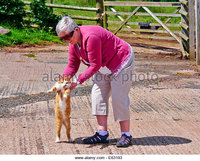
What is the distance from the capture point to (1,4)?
1303cm

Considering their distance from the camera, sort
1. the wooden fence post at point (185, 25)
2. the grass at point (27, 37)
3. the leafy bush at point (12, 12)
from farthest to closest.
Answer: the leafy bush at point (12, 12) < the grass at point (27, 37) < the wooden fence post at point (185, 25)

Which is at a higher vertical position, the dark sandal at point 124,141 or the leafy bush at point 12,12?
the leafy bush at point 12,12

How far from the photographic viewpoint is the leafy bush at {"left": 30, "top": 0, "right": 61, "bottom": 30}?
42.9 ft

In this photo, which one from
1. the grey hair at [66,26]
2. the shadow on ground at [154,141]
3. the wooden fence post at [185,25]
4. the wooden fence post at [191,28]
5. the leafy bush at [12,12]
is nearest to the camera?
the grey hair at [66,26]

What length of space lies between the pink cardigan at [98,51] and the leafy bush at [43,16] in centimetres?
894

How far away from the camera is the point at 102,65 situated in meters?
4.27

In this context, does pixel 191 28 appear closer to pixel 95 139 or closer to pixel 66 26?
pixel 95 139

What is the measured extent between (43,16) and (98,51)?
9436 mm

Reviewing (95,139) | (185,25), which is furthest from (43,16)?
(95,139)

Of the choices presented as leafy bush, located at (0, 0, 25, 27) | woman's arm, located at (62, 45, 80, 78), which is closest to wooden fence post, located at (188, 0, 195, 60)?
leafy bush, located at (0, 0, 25, 27)

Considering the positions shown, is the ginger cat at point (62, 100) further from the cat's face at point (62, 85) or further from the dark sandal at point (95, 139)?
the dark sandal at point (95, 139)

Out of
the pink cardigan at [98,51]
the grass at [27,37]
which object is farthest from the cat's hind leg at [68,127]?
the grass at [27,37]

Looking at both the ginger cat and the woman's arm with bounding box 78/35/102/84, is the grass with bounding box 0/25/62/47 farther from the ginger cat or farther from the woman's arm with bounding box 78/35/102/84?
the woman's arm with bounding box 78/35/102/84

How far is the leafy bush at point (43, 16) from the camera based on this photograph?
13.1 metres
